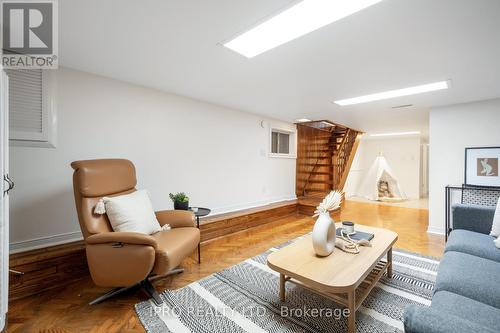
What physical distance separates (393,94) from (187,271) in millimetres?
3302

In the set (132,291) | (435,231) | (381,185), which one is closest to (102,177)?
(132,291)

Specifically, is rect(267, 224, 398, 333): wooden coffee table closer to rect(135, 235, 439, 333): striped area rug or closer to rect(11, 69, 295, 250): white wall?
rect(135, 235, 439, 333): striped area rug

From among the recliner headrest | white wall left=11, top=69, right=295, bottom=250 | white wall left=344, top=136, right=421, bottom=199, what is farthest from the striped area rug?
white wall left=344, top=136, right=421, bottom=199

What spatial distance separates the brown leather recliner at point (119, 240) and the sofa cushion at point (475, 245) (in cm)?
220

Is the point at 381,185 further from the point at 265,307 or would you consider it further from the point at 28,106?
the point at 28,106

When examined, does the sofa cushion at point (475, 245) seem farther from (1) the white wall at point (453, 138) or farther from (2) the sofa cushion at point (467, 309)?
(1) the white wall at point (453, 138)

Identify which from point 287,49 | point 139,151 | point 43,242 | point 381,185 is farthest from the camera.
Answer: point 381,185

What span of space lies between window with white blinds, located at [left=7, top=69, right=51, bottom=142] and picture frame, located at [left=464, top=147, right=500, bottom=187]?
5.13 meters

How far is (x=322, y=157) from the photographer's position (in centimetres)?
582

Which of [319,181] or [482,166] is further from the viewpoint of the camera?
[319,181]

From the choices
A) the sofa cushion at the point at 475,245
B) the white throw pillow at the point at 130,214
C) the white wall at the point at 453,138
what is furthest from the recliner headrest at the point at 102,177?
the white wall at the point at 453,138

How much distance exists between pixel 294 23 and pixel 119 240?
1.92 m

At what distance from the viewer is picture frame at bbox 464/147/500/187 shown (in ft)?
9.65

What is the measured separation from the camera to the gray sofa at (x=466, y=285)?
0.77 meters
